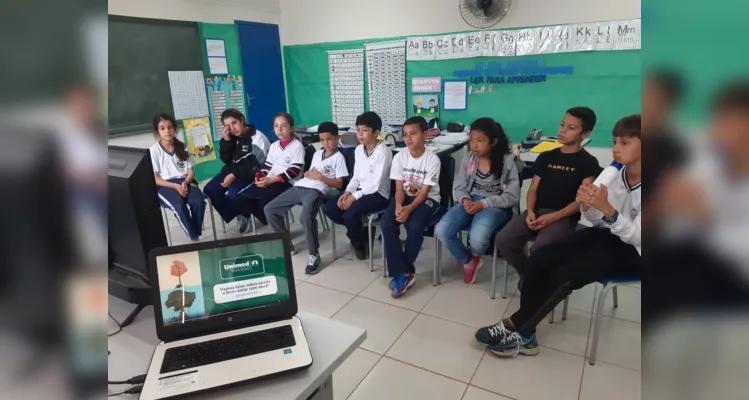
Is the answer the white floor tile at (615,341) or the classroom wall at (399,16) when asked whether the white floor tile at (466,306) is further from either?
the classroom wall at (399,16)

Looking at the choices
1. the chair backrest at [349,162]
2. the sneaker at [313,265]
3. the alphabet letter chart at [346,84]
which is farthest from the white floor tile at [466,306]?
the alphabet letter chart at [346,84]

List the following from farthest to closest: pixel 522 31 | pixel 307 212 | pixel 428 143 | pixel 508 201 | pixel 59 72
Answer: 1. pixel 522 31
2. pixel 428 143
3. pixel 307 212
4. pixel 508 201
5. pixel 59 72

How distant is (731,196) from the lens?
19 centimetres

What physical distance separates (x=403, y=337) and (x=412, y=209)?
2.60ft

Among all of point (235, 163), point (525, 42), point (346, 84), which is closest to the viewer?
point (235, 163)

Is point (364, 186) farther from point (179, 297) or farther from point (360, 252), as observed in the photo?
point (179, 297)

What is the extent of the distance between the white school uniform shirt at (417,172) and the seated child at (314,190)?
1.60 feet

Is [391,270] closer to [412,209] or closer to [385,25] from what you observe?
[412,209]

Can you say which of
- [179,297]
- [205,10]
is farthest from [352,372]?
[205,10]

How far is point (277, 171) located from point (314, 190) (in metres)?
0.47

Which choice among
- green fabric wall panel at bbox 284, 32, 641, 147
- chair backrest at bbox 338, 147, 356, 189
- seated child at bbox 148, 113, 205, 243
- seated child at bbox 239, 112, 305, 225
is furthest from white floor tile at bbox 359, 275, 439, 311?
green fabric wall panel at bbox 284, 32, 641, 147

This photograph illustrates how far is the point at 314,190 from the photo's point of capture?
10.1 feet

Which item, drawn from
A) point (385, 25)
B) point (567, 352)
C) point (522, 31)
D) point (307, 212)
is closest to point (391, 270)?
point (307, 212)

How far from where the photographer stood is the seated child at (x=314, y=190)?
3006 mm
